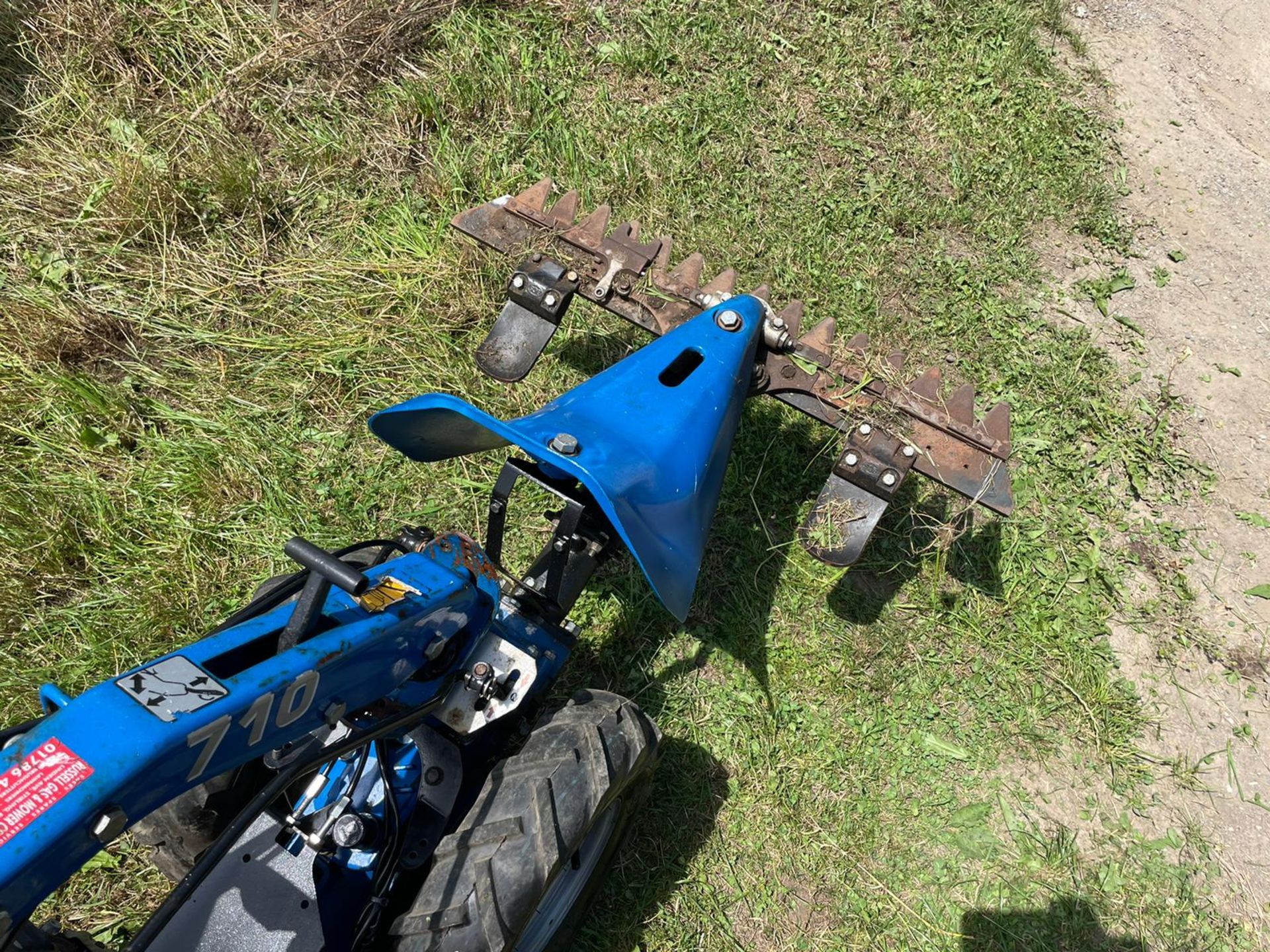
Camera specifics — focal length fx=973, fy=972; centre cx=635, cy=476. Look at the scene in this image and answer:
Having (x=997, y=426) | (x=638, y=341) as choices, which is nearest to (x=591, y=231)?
(x=638, y=341)

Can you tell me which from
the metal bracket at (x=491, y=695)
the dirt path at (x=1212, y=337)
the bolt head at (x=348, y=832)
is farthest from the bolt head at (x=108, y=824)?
the dirt path at (x=1212, y=337)

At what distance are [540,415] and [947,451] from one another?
141 cm

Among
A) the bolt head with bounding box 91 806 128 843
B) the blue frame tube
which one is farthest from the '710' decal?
the bolt head with bounding box 91 806 128 843

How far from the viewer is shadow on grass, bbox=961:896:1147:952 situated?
3.17 metres

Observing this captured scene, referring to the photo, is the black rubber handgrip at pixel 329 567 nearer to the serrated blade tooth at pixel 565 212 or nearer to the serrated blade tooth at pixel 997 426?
the serrated blade tooth at pixel 565 212

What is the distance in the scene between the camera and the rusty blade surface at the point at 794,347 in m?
3.19

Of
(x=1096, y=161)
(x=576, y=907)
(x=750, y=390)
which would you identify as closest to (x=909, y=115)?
(x=1096, y=161)

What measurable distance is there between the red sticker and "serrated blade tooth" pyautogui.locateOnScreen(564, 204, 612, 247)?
2.44 metres

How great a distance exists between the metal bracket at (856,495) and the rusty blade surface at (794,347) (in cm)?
9

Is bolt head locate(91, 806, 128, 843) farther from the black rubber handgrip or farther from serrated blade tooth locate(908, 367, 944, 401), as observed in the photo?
serrated blade tooth locate(908, 367, 944, 401)

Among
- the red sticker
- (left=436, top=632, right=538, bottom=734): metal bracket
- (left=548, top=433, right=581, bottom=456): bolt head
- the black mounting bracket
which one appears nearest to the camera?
the red sticker

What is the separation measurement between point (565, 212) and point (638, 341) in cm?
77

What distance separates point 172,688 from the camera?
5.70 feet

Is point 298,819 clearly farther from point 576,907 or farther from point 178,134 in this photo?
point 178,134
